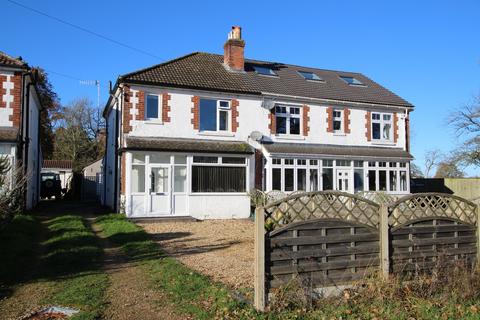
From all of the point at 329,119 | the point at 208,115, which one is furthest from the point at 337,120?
the point at 208,115

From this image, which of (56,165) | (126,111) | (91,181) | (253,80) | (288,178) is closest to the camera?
(126,111)

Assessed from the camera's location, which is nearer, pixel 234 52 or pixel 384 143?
pixel 234 52

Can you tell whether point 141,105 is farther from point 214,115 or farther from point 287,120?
point 287,120

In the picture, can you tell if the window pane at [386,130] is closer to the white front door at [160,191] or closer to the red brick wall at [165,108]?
the red brick wall at [165,108]

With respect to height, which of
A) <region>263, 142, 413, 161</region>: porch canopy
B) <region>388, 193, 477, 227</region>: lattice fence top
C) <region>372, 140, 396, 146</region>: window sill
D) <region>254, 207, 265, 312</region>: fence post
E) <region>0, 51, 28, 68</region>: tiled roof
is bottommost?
<region>254, 207, 265, 312</region>: fence post

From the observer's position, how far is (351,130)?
898 inches

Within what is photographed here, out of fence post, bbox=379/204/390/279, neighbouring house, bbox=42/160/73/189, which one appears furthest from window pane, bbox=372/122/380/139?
neighbouring house, bbox=42/160/73/189

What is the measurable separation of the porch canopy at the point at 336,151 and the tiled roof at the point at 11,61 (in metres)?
11.0

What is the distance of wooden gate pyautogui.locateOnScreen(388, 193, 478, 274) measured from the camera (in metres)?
6.95

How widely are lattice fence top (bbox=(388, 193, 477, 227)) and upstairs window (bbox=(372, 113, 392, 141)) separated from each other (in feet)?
52.6

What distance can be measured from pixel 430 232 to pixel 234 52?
16.8 m

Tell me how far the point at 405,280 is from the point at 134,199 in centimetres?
1261

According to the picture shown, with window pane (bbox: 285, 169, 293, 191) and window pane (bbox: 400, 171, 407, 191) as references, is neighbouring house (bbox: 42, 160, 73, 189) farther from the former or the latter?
window pane (bbox: 400, 171, 407, 191)

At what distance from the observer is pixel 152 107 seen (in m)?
18.5
